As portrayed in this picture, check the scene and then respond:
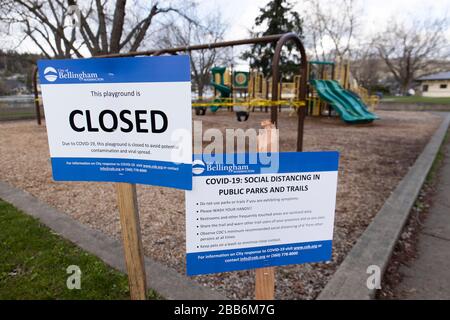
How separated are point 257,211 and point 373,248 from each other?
1.72 meters

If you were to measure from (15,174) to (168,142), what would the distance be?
16.1ft

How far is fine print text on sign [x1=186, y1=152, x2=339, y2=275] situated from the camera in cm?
130

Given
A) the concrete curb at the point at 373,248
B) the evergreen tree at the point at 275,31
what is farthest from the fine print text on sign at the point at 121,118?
the evergreen tree at the point at 275,31

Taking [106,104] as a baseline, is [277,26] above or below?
above

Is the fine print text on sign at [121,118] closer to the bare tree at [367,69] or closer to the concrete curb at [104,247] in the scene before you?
the concrete curb at [104,247]

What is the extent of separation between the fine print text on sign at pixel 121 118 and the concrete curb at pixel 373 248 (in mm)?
1448

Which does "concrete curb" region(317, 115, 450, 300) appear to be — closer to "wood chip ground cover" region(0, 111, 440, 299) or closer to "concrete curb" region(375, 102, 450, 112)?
"wood chip ground cover" region(0, 111, 440, 299)

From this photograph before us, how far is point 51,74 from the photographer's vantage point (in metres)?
1.35

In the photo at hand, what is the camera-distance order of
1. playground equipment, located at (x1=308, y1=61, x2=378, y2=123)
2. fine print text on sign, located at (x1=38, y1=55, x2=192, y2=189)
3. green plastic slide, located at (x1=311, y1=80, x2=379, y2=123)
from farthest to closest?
playground equipment, located at (x1=308, y1=61, x2=378, y2=123), green plastic slide, located at (x1=311, y1=80, x2=379, y2=123), fine print text on sign, located at (x1=38, y1=55, x2=192, y2=189)

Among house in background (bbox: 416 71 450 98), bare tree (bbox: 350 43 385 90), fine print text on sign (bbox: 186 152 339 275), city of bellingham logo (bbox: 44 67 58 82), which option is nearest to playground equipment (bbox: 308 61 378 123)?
fine print text on sign (bbox: 186 152 339 275)

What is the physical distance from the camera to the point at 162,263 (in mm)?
2369

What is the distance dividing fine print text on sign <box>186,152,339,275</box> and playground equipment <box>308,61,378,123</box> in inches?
472
